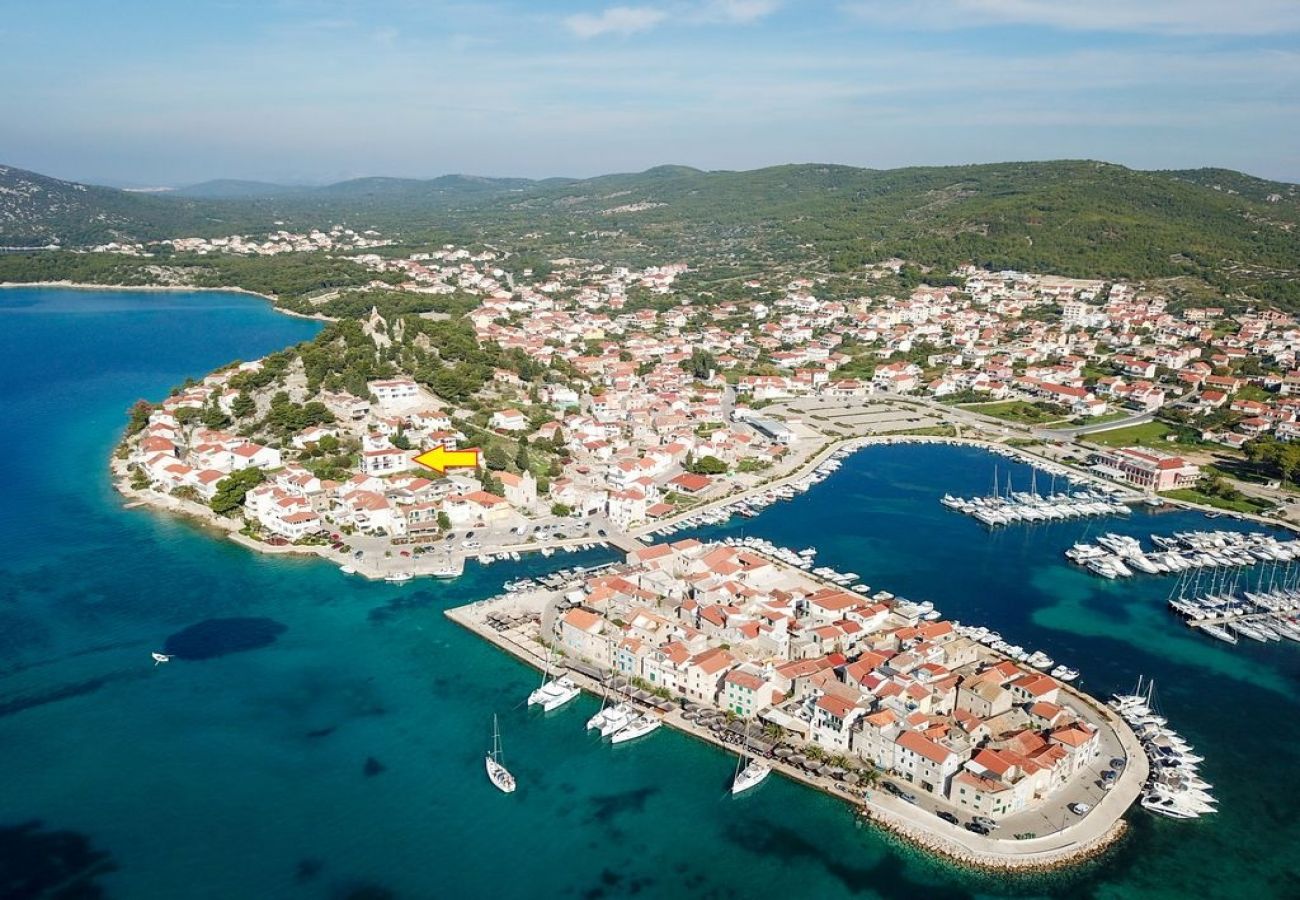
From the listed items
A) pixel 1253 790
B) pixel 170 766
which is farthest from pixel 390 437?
pixel 1253 790

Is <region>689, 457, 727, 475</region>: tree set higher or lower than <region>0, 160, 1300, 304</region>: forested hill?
lower

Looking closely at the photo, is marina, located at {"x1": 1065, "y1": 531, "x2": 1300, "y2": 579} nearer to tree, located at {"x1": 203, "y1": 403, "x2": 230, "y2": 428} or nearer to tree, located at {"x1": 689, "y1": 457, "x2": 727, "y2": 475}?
tree, located at {"x1": 689, "y1": 457, "x2": 727, "y2": 475}

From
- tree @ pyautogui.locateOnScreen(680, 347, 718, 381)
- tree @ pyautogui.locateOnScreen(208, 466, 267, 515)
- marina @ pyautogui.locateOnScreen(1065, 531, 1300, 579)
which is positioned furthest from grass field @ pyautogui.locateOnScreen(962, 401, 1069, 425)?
tree @ pyautogui.locateOnScreen(208, 466, 267, 515)

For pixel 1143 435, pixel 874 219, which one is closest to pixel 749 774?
pixel 1143 435

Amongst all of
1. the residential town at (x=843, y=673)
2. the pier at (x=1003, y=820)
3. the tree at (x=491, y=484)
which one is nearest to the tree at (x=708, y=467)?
the tree at (x=491, y=484)

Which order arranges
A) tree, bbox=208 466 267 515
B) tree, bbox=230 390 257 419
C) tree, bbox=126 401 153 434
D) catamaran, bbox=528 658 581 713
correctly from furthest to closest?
tree, bbox=126 401 153 434 → tree, bbox=230 390 257 419 → tree, bbox=208 466 267 515 → catamaran, bbox=528 658 581 713

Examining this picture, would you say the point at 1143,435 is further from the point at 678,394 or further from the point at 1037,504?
the point at 678,394
